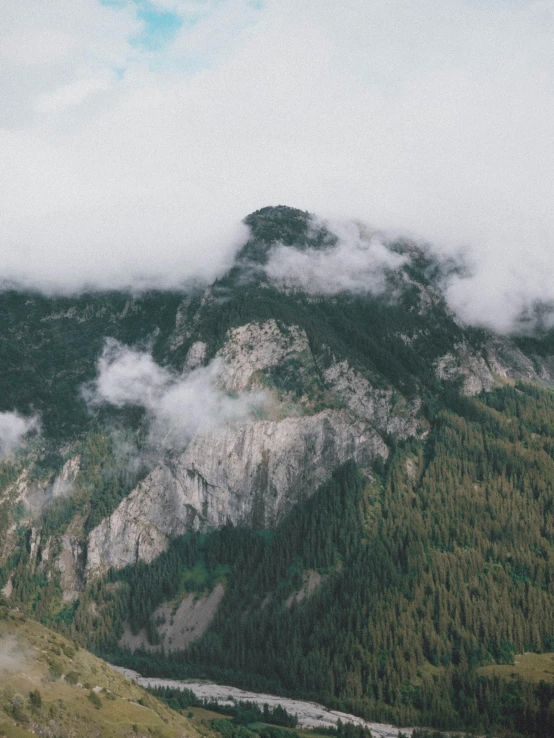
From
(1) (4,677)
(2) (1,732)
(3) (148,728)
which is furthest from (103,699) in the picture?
(2) (1,732)

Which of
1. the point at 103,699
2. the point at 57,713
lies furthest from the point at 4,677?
the point at 103,699

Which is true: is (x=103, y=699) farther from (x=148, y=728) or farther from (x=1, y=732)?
(x=1, y=732)

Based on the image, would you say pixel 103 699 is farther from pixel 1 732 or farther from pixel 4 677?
pixel 1 732

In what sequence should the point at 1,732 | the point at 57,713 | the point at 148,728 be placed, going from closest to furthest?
the point at 1,732 < the point at 57,713 < the point at 148,728

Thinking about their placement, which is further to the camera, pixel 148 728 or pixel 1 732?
pixel 148 728

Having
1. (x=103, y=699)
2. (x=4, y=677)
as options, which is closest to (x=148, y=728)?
(x=103, y=699)

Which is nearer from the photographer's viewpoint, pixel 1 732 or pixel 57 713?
pixel 1 732

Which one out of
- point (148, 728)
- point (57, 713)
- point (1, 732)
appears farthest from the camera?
point (148, 728)
